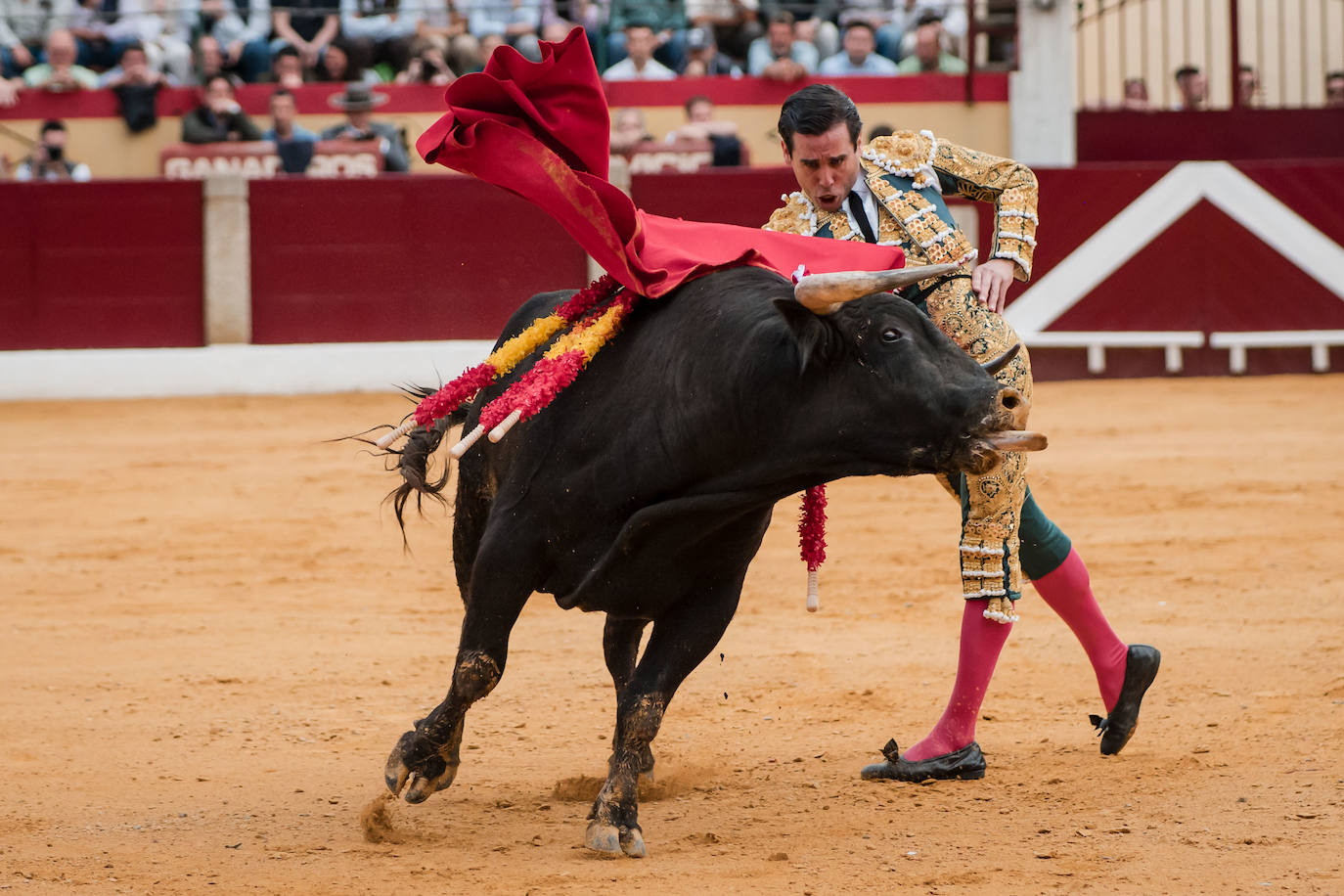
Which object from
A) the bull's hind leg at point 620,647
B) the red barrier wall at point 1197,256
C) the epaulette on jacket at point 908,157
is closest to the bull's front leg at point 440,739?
the bull's hind leg at point 620,647

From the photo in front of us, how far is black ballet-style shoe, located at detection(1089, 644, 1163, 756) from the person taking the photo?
11.3 feet

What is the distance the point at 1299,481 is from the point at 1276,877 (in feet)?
15.0

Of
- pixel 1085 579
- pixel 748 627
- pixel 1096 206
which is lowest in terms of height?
pixel 748 627

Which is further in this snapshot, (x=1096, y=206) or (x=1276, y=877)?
(x=1096, y=206)

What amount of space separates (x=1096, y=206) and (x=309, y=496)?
5.70 meters

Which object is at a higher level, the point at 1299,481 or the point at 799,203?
the point at 799,203

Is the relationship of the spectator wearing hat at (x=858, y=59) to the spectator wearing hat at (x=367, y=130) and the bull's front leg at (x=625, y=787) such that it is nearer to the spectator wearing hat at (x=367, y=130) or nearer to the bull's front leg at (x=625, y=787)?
the spectator wearing hat at (x=367, y=130)

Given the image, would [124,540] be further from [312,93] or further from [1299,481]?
[312,93]

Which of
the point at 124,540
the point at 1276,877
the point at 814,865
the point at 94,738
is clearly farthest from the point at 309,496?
the point at 1276,877

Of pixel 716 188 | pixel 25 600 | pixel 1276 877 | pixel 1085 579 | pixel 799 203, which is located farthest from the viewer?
pixel 716 188

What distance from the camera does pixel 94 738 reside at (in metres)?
3.66

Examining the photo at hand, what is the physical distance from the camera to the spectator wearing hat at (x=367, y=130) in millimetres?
10578

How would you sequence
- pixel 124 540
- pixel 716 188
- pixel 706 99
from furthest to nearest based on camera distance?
1. pixel 706 99
2. pixel 716 188
3. pixel 124 540

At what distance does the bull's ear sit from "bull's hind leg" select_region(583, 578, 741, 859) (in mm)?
587
